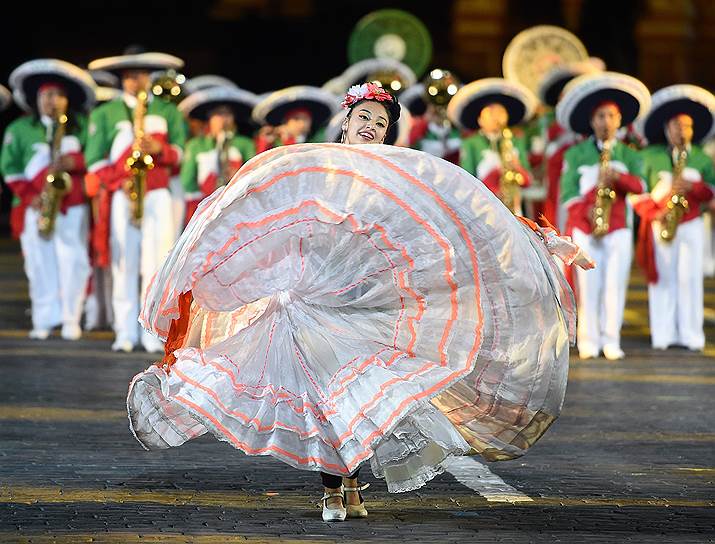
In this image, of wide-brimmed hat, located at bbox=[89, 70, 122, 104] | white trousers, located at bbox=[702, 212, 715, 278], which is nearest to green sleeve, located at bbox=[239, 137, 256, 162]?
wide-brimmed hat, located at bbox=[89, 70, 122, 104]

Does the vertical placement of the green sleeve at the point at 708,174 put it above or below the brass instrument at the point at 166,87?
below

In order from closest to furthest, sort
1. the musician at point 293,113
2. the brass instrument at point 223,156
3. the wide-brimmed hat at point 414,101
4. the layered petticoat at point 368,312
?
the layered petticoat at point 368,312, the brass instrument at point 223,156, the musician at point 293,113, the wide-brimmed hat at point 414,101

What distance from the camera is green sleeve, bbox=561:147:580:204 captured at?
53.2ft

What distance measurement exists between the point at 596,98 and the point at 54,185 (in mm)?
4469

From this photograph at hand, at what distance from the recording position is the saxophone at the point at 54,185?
16734 millimetres

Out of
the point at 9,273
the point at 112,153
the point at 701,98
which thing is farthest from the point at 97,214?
the point at 9,273

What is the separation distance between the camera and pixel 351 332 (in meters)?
8.49

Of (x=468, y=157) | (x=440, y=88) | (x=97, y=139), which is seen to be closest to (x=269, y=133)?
(x=440, y=88)

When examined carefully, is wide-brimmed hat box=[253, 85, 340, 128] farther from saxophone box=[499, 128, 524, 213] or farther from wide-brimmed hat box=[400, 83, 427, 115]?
wide-brimmed hat box=[400, 83, 427, 115]

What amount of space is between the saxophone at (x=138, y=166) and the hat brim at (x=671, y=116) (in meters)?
4.12

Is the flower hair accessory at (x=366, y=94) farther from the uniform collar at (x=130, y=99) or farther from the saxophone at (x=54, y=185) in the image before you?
the saxophone at (x=54, y=185)

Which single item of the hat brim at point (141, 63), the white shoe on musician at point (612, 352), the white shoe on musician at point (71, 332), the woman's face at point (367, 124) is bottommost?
the white shoe on musician at point (71, 332)

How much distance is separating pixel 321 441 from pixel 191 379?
0.61 meters

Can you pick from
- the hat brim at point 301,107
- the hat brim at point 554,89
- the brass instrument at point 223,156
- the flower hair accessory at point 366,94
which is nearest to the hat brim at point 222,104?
the hat brim at point 301,107
